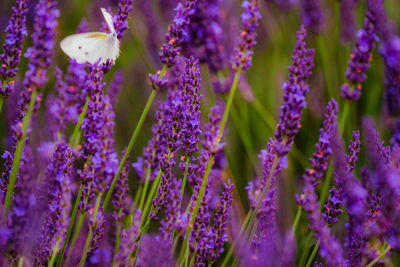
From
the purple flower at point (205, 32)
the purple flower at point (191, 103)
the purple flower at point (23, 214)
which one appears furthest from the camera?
the purple flower at point (205, 32)

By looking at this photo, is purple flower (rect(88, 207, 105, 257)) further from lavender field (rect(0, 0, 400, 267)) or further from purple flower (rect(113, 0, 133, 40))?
purple flower (rect(113, 0, 133, 40))

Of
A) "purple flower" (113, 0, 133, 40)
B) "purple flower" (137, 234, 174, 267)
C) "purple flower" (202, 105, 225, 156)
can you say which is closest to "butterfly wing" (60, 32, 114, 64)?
"purple flower" (113, 0, 133, 40)

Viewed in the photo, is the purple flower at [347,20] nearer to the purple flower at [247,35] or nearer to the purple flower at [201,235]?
the purple flower at [247,35]

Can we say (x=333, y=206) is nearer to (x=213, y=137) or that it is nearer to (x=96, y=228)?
(x=213, y=137)

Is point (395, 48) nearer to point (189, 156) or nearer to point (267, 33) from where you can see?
point (189, 156)

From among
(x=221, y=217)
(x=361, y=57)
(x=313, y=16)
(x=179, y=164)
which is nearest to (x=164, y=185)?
(x=179, y=164)

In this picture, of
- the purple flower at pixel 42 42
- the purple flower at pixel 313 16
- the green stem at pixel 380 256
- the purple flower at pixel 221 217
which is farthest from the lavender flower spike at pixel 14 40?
the purple flower at pixel 313 16
